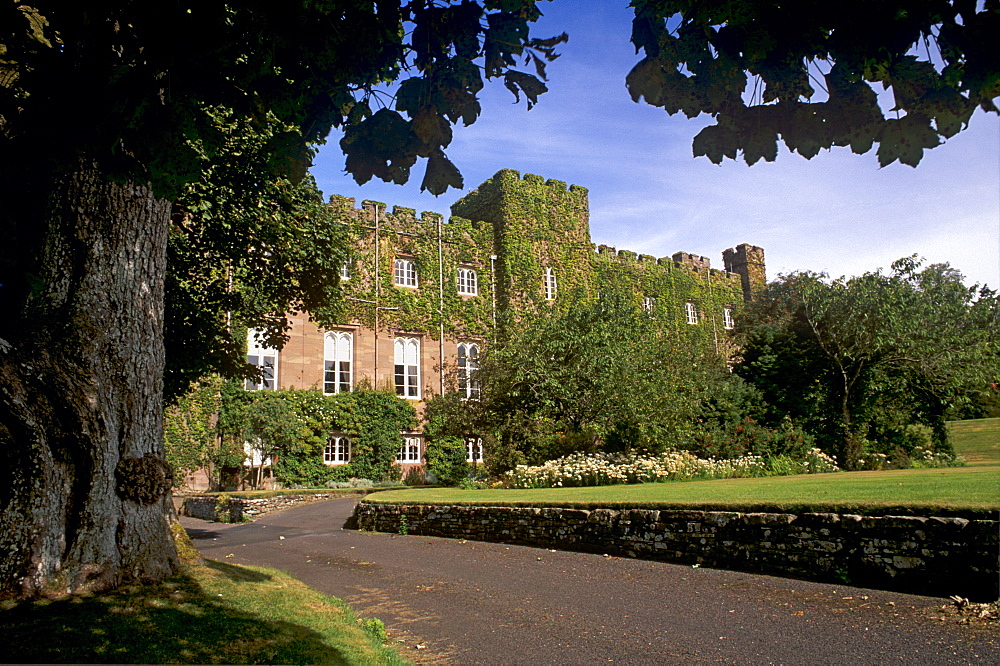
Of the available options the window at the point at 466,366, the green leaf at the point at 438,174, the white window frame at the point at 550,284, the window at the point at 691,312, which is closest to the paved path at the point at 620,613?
the green leaf at the point at 438,174

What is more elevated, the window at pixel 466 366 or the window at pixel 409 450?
the window at pixel 466 366

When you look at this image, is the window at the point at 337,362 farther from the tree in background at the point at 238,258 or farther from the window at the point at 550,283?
the tree in background at the point at 238,258

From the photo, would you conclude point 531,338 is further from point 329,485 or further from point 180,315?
point 180,315

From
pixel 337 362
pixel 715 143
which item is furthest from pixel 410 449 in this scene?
pixel 715 143

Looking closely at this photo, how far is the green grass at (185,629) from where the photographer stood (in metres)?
4.70

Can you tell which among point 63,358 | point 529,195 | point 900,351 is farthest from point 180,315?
point 529,195

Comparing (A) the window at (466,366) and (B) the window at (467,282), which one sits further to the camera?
(B) the window at (467,282)

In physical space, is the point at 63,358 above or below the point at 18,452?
above

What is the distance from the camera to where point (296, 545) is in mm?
13031

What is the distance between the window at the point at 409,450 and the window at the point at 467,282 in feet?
24.9

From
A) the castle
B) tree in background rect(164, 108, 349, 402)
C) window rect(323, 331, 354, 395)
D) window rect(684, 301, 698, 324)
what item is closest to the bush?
the castle

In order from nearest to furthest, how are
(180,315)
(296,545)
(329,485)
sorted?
(180,315), (296,545), (329,485)

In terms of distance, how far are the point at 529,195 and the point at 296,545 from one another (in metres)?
24.2

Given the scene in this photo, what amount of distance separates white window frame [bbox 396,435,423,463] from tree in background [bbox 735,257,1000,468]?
13.8 meters
